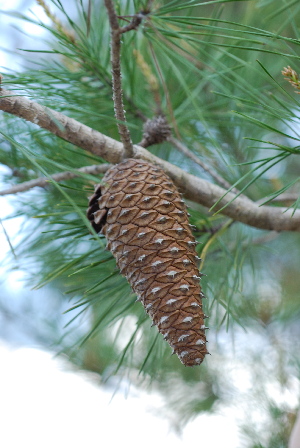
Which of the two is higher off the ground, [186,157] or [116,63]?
[116,63]

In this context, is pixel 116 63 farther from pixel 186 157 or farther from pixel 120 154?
pixel 186 157

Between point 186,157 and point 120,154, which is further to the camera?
point 186,157

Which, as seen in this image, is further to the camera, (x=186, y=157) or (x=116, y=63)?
(x=186, y=157)

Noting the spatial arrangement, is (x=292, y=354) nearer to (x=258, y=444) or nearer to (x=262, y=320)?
(x=262, y=320)

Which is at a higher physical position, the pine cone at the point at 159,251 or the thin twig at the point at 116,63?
the thin twig at the point at 116,63

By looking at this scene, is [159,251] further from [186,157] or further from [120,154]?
[186,157]

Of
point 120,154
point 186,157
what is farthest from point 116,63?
point 186,157
